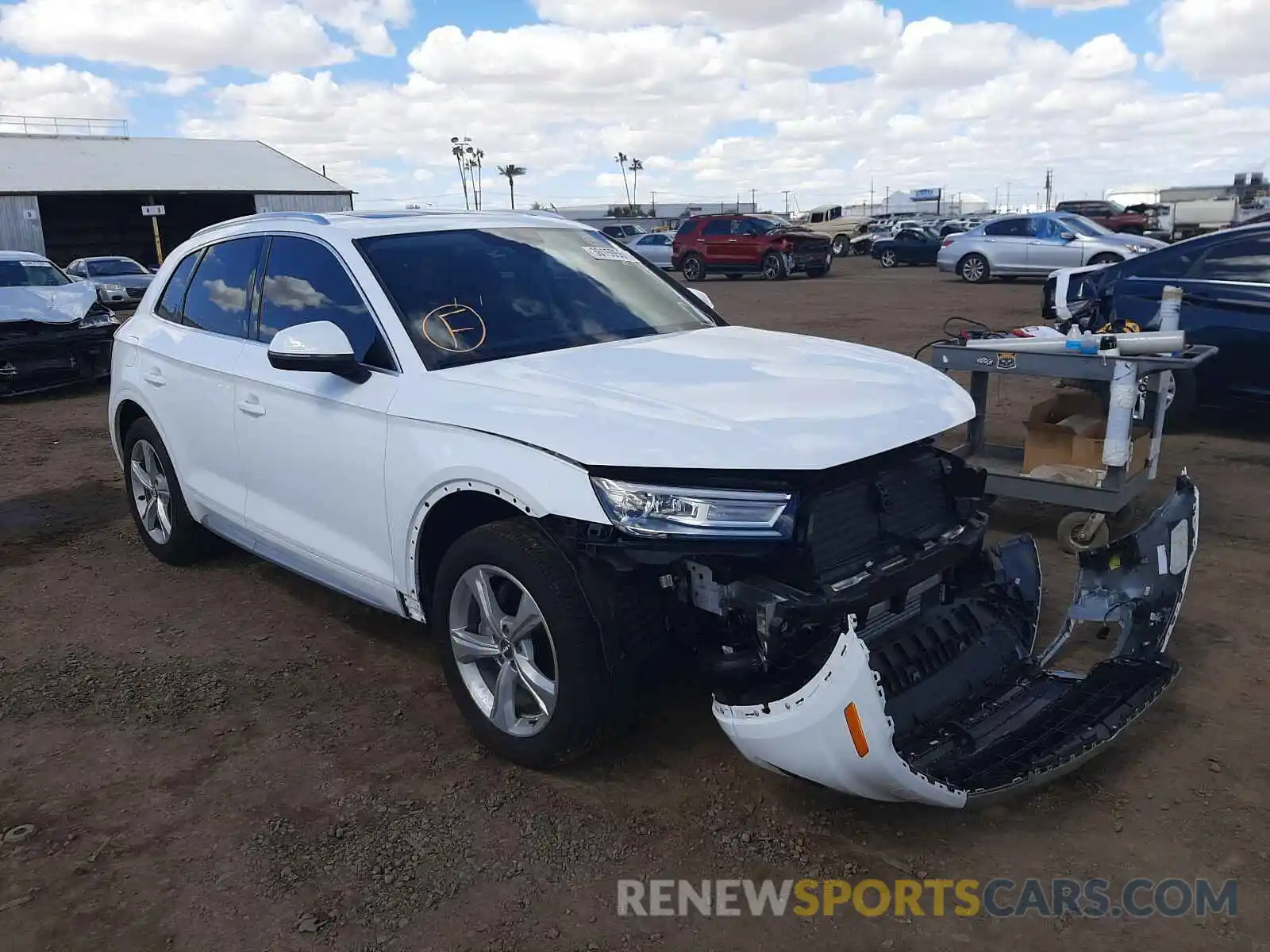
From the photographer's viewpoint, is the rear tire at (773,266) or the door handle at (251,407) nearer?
the door handle at (251,407)

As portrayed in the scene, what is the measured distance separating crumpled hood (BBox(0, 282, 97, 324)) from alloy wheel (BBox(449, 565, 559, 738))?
9.78 meters

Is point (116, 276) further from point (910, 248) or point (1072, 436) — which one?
point (1072, 436)

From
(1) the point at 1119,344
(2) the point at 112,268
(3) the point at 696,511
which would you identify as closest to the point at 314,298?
(3) the point at 696,511

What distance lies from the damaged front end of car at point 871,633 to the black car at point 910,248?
2987cm

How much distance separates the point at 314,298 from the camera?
13.4 feet

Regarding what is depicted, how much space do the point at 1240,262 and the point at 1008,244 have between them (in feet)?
53.1

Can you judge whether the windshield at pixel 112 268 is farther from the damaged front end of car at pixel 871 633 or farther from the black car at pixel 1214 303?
the damaged front end of car at pixel 871 633

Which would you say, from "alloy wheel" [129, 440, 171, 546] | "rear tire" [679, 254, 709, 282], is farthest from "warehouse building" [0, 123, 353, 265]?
"alloy wheel" [129, 440, 171, 546]

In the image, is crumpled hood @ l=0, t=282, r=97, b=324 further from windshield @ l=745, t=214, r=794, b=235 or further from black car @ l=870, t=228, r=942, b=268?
black car @ l=870, t=228, r=942, b=268

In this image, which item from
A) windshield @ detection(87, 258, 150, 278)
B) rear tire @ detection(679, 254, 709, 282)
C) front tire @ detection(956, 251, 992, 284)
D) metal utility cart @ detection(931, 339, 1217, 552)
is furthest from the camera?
rear tire @ detection(679, 254, 709, 282)

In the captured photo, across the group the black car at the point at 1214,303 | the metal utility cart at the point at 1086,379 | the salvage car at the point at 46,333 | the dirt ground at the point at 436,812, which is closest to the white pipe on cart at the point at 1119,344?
the metal utility cart at the point at 1086,379

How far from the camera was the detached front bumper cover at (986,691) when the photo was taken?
2629mm

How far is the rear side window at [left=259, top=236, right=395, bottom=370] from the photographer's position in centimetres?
375

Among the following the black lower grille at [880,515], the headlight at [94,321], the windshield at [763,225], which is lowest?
the black lower grille at [880,515]
